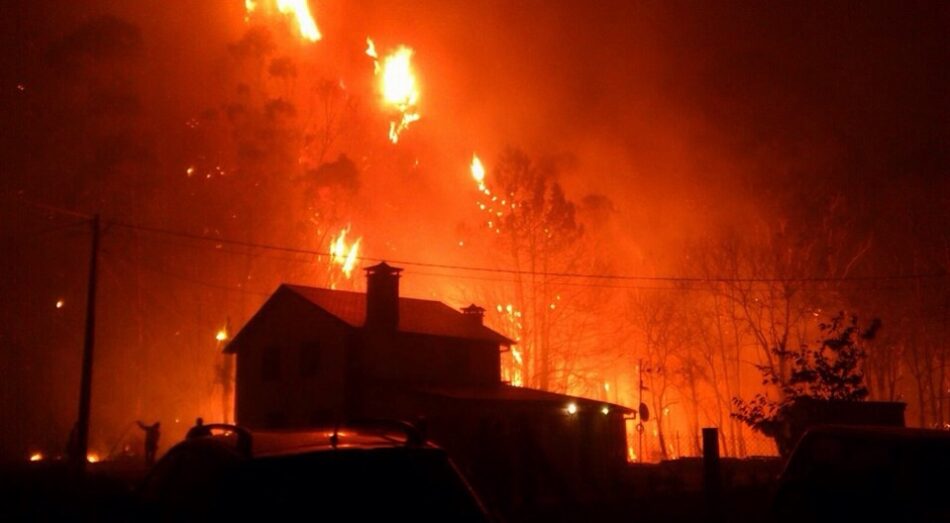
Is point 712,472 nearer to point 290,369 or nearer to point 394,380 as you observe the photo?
point 394,380

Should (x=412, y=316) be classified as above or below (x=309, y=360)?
above

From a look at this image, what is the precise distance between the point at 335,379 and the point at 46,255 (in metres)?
34.7

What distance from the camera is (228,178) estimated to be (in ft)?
201

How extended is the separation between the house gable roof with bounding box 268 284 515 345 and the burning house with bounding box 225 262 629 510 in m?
0.07

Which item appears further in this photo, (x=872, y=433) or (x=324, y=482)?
(x=872, y=433)

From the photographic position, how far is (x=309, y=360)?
3134 centimetres

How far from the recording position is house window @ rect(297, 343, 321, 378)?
3102 cm

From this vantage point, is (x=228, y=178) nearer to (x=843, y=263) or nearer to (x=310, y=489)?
(x=843, y=263)

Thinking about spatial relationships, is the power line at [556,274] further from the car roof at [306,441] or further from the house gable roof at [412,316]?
the car roof at [306,441]

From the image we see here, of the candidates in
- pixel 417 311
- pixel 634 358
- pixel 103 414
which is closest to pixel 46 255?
pixel 103 414

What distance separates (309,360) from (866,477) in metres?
25.8

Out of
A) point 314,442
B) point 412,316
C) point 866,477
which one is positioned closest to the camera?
point 314,442

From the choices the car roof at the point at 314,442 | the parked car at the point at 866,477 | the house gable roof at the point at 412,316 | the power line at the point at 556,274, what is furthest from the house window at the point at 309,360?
the car roof at the point at 314,442

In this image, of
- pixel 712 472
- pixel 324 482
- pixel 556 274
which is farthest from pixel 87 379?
pixel 556 274
